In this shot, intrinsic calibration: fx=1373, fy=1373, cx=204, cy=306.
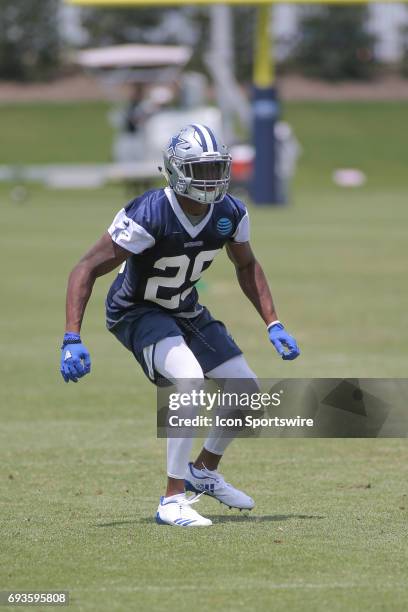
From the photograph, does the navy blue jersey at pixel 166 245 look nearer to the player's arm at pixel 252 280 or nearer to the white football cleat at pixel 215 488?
the player's arm at pixel 252 280

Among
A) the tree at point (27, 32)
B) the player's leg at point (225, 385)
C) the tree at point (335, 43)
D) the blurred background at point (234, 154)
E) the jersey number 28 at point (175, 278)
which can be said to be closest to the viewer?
the jersey number 28 at point (175, 278)

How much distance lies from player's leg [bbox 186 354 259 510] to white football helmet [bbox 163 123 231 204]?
878 millimetres

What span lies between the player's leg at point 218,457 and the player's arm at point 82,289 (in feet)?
2.56

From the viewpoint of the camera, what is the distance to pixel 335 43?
173 feet

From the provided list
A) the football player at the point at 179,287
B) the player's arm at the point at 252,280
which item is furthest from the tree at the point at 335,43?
the football player at the point at 179,287

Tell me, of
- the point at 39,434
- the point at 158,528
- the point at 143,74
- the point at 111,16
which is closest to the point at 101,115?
the point at 111,16

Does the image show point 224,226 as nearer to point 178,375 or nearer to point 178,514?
point 178,375

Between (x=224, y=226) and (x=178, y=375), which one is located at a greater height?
(x=224, y=226)

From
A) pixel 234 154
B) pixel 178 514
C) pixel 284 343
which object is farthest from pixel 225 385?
pixel 234 154

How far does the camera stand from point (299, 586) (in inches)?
215

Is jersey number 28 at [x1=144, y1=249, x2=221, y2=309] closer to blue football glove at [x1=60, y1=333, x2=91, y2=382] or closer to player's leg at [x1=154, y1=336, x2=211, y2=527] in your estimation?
player's leg at [x1=154, y1=336, x2=211, y2=527]

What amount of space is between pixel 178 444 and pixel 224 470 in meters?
1.86

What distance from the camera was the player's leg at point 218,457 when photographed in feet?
22.8

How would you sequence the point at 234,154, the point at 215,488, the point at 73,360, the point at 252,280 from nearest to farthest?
the point at 73,360, the point at 215,488, the point at 252,280, the point at 234,154
